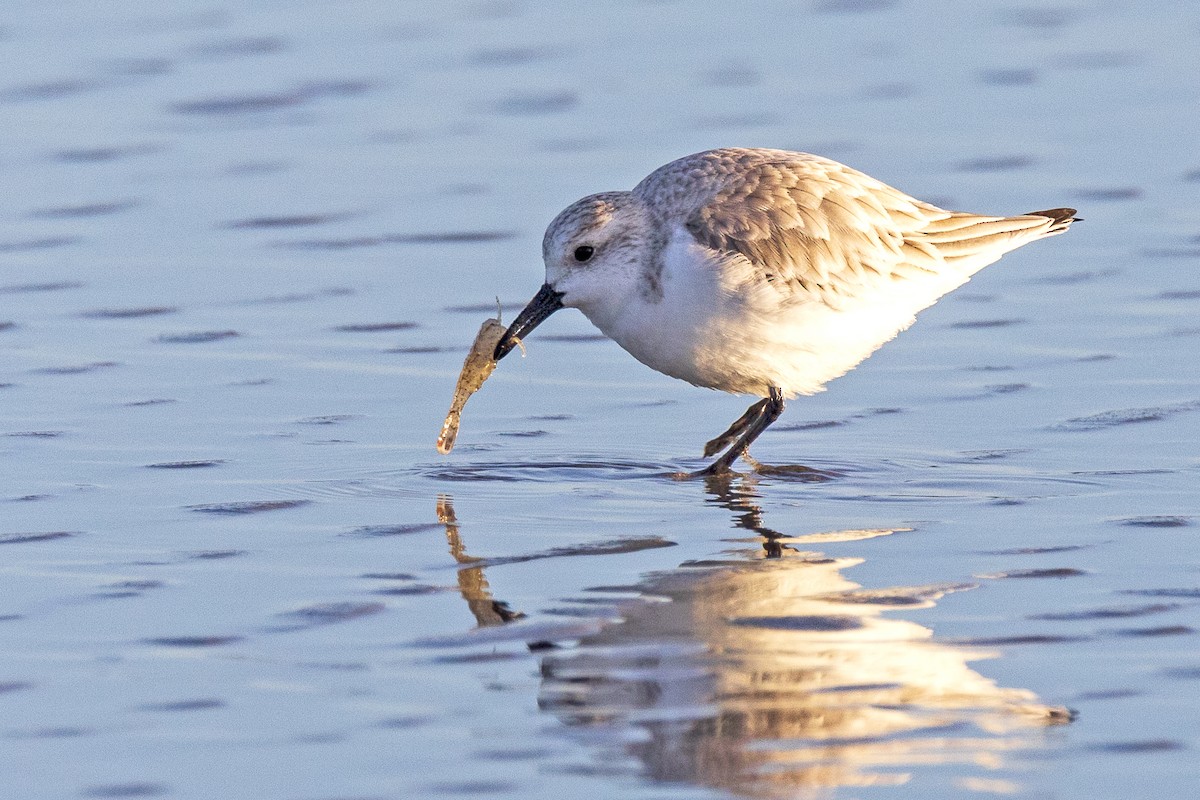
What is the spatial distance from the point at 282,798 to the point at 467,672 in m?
0.93

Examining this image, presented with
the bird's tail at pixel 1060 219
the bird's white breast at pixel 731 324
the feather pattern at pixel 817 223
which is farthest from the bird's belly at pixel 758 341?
the bird's tail at pixel 1060 219

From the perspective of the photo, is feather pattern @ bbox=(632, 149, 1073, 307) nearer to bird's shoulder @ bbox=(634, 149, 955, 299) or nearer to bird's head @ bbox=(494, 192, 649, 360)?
bird's shoulder @ bbox=(634, 149, 955, 299)

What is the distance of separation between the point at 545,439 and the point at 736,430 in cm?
79

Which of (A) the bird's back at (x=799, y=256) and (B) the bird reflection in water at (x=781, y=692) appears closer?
(B) the bird reflection in water at (x=781, y=692)

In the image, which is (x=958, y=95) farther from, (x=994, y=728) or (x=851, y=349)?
(x=994, y=728)

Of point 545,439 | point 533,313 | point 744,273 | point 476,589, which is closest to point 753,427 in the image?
point 744,273

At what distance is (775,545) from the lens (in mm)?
7031

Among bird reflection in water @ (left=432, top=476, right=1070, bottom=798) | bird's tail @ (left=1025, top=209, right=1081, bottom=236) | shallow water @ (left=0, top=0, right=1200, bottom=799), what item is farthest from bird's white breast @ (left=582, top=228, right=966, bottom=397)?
bird reflection in water @ (left=432, top=476, right=1070, bottom=798)

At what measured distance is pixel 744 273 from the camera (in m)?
8.04

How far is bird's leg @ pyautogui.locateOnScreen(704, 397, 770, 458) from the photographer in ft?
27.2

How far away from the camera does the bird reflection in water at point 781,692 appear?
509 centimetres

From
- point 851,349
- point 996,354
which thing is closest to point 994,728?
point 851,349

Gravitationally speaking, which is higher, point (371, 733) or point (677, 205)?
point (677, 205)

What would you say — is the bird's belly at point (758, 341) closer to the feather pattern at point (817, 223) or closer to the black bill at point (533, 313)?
the feather pattern at point (817, 223)
